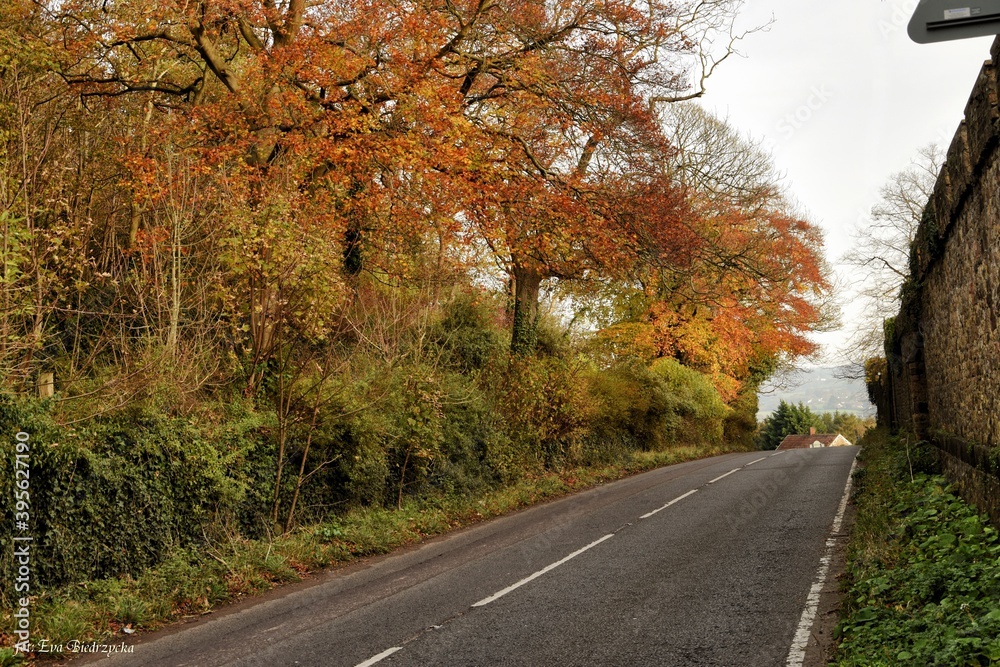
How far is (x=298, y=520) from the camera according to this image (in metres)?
12.1

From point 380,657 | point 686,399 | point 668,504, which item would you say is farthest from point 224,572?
point 686,399

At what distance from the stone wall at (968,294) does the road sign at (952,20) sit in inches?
207

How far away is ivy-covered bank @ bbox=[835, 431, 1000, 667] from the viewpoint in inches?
205

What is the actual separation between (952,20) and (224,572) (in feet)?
31.4

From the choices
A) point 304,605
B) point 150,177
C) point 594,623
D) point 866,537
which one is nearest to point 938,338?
point 866,537

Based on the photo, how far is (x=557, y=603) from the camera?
831cm

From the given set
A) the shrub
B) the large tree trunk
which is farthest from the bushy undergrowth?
the shrub

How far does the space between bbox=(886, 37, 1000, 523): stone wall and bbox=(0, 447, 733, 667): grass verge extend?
8219 mm

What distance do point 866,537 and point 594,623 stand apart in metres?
4.23

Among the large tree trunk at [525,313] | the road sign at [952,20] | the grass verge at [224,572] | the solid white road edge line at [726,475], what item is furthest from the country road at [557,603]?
the large tree trunk at [525,313]

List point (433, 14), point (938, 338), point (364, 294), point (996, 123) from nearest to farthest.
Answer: point (996, 123)
point (938, 338)
point (433, 14)
point (364, 294)

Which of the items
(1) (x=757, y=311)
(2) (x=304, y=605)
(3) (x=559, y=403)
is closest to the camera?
(2) (x=304, y=605)

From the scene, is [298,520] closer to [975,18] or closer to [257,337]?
[257,337]

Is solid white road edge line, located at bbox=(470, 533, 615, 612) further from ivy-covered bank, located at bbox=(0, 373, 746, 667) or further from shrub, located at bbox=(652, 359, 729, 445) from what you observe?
shrub, located at bbox=(652, 359, 729, 445)
